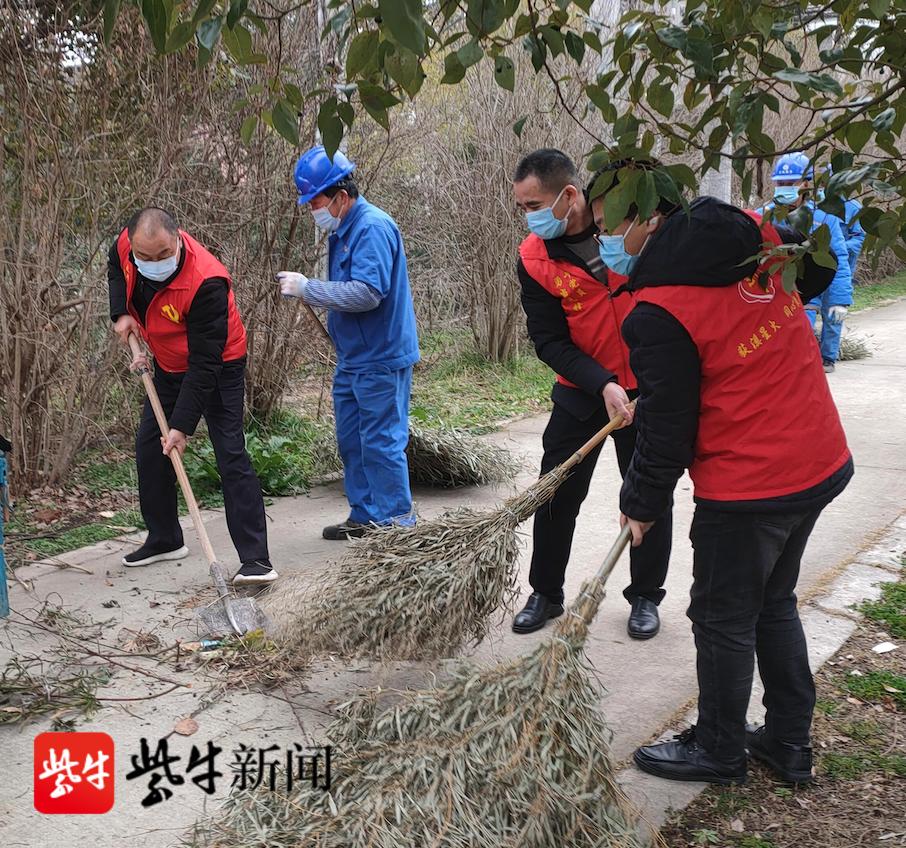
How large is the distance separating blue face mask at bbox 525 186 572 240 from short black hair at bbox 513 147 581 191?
0.04 m

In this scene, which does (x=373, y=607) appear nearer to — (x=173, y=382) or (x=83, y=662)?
(x=83, y=662)

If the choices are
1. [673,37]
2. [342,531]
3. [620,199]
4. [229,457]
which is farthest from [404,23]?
[342,531]

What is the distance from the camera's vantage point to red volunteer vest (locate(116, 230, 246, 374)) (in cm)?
464

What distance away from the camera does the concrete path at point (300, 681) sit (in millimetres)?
3156

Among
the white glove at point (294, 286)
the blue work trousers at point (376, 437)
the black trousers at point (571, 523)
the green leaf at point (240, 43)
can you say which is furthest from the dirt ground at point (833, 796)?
the white glove at point (294, 286)

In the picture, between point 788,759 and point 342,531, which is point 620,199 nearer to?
point 788,759

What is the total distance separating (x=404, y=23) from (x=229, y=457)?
373cm

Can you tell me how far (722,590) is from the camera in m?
3.00

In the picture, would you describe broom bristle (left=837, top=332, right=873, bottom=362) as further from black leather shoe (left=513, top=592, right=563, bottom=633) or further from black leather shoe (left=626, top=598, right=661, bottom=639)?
black leather shoe (left=513, top=592, right=563, bottom=633)

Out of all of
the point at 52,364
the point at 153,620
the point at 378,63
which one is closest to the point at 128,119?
the point at 52,364

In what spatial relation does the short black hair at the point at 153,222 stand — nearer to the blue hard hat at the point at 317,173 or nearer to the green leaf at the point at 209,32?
the blue hard hat at the point at 317,173

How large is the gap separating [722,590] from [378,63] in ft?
5.83

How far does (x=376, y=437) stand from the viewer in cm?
518

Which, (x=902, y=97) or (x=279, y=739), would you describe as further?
(x=279, y=739)
